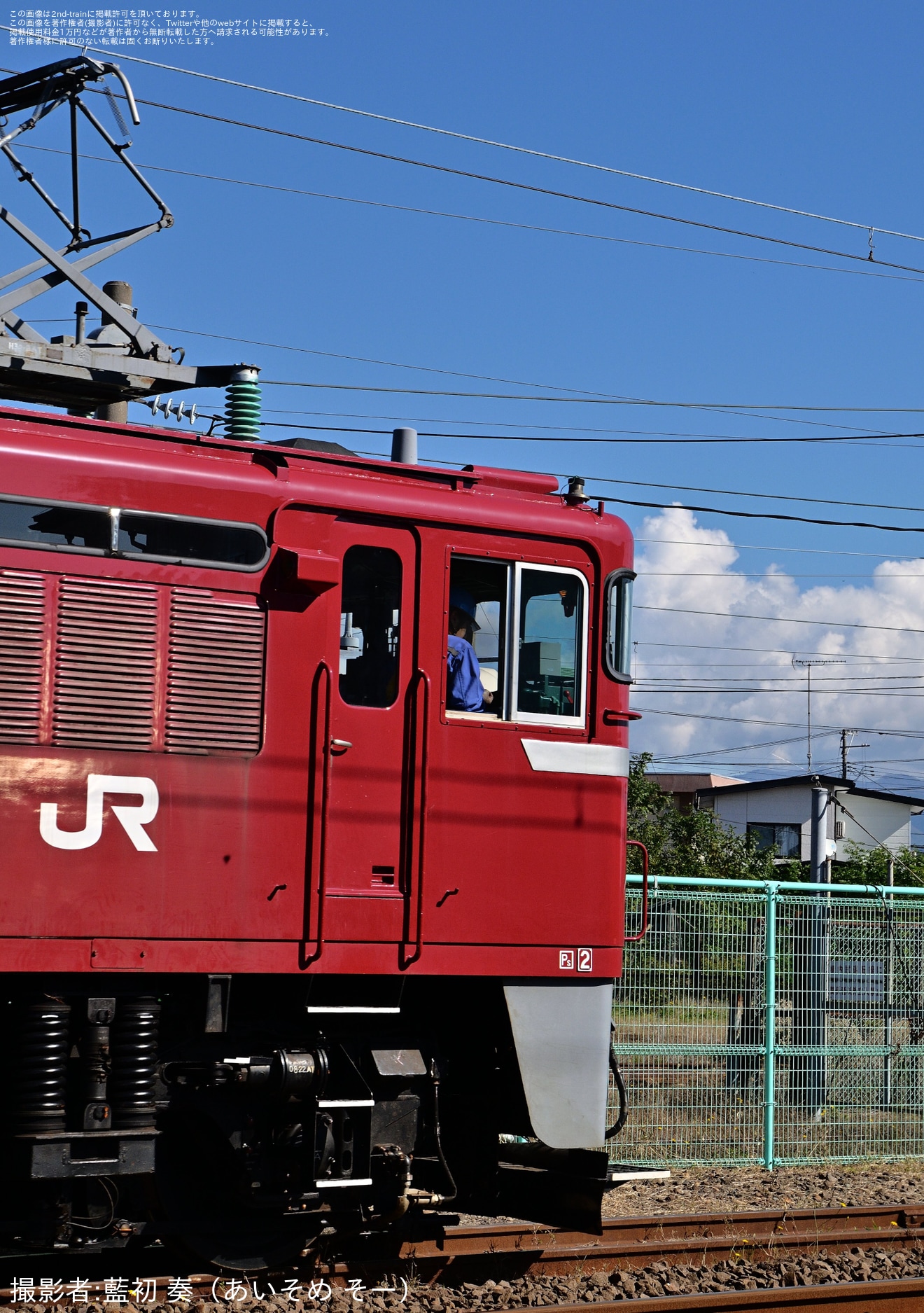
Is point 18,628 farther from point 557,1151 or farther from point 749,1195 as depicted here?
point 749,1195

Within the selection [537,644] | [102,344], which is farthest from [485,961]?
[102,344]

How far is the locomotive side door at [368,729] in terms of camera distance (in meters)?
7.28

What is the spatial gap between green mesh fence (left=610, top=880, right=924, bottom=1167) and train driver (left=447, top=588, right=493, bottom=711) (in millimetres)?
4206

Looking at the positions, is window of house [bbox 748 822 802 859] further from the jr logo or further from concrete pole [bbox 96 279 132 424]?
the jr logo

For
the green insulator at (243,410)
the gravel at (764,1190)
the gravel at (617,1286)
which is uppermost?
the green insulator at (243,410)

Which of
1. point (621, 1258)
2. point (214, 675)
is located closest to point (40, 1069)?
point (214, 675)

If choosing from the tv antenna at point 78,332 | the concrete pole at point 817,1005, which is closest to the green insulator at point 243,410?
the tv antenna at point 78,332

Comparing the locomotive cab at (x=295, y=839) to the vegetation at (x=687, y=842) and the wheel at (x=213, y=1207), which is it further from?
the vegetation at (x=687, y=842)

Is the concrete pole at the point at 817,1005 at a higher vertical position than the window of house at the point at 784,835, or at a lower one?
lower

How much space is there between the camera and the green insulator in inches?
324

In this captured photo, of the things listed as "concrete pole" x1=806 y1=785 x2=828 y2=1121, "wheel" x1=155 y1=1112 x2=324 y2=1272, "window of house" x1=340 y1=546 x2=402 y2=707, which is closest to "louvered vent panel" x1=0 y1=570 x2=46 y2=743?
"window of house" x1=340 y1=546 x2=402 y2=707

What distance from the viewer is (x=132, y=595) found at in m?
6.95

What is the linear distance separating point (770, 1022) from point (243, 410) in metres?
6.69

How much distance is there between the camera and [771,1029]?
11.8m
